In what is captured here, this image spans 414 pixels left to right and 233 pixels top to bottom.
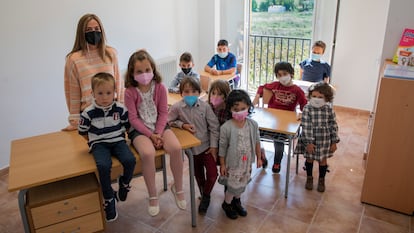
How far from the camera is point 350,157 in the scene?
12.5 feet

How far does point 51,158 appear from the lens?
2.16m

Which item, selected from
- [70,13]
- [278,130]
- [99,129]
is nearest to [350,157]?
[278,130]

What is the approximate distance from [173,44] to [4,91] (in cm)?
251

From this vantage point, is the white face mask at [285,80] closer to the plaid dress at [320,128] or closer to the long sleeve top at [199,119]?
the plaid dress at [320,128]

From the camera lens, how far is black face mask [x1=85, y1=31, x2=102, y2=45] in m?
2.55

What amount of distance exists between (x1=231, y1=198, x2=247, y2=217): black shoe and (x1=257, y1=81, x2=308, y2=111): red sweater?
1045 mm

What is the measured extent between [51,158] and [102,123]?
0.38m

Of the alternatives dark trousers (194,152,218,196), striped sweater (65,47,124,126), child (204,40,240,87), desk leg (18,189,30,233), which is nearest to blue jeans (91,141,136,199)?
desk leg (18,189,30,233)

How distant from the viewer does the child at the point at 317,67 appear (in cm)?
421

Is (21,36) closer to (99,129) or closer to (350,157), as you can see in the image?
(99,129)

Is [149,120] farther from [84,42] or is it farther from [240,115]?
[84,42]

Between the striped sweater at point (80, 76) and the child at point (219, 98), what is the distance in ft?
2.40

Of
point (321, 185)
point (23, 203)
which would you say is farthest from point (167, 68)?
point (23, 203)

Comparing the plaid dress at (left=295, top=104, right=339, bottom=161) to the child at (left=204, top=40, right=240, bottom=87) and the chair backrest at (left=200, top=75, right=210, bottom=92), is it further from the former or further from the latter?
the child at (left=204, top=40, right=240, bottom=87)
